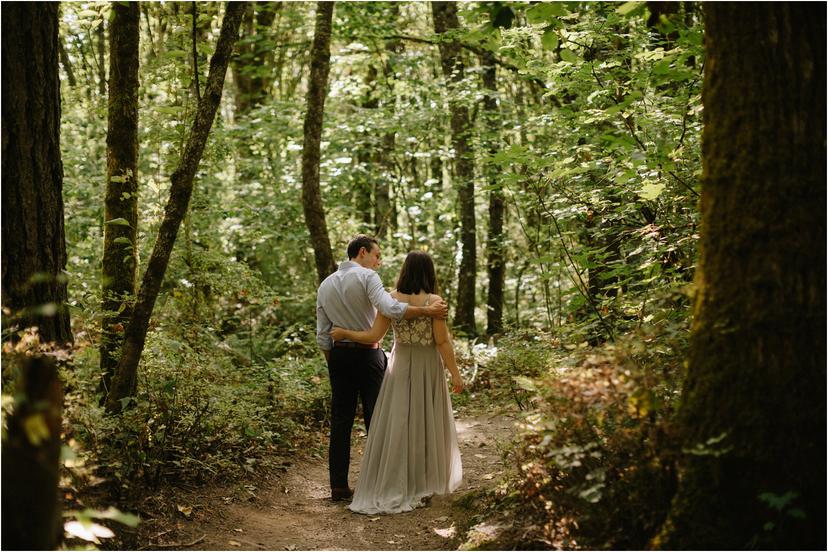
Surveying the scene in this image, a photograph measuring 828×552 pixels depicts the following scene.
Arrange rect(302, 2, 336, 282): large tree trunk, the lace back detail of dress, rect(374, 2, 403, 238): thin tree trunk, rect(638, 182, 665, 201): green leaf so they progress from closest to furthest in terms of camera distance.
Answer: rect(638, 182, 665, 201): green leaf
the lace back detail of dress
rect(302, 2, 336, 282): large tree trunk
rect(374, 2, 403, 238): thin tree trunk

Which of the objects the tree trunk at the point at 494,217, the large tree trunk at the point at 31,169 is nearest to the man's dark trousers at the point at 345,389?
the large tree trunk at the point at 31,169

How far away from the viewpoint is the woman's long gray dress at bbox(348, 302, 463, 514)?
6.63m

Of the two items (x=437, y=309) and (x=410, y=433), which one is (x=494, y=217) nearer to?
(x=437, y=309)

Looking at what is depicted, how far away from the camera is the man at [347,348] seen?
22.6ft

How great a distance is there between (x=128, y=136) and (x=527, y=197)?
7214 mm

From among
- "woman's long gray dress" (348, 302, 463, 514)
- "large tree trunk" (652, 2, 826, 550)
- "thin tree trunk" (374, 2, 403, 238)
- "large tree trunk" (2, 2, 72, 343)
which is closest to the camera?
"large tree trunk" (652, 2, 826, 550)

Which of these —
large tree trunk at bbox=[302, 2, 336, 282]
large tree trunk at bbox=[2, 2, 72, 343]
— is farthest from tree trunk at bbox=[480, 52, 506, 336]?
large tree trunk at bbox=[2, 2, 72, 343]

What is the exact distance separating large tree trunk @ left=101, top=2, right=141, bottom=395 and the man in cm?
210

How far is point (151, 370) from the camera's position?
7.36 metres

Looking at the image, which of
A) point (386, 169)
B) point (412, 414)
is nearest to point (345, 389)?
point (412, 414)

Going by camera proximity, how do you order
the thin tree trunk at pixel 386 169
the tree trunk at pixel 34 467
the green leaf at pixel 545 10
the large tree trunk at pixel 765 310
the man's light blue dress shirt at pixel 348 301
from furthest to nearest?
the thin tree trunk at pixel 386 169, the man's light blue dress shirt at pixel 348 301, the green leaf at pixel 545 10, the large tree trunk at pixel 765 310, the tree trunk at pixel 34 467

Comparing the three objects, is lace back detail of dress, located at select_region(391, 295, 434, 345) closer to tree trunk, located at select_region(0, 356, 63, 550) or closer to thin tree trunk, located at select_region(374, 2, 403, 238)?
tree trunk, located at select_region(0, 356, 63, 550)

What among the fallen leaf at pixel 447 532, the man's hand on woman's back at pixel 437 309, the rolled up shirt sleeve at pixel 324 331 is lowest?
the fallen leaf at pixel 447 532

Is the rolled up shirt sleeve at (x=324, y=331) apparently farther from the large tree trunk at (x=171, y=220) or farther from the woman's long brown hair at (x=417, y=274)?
the large tree trunk at (x=171, y=220)
